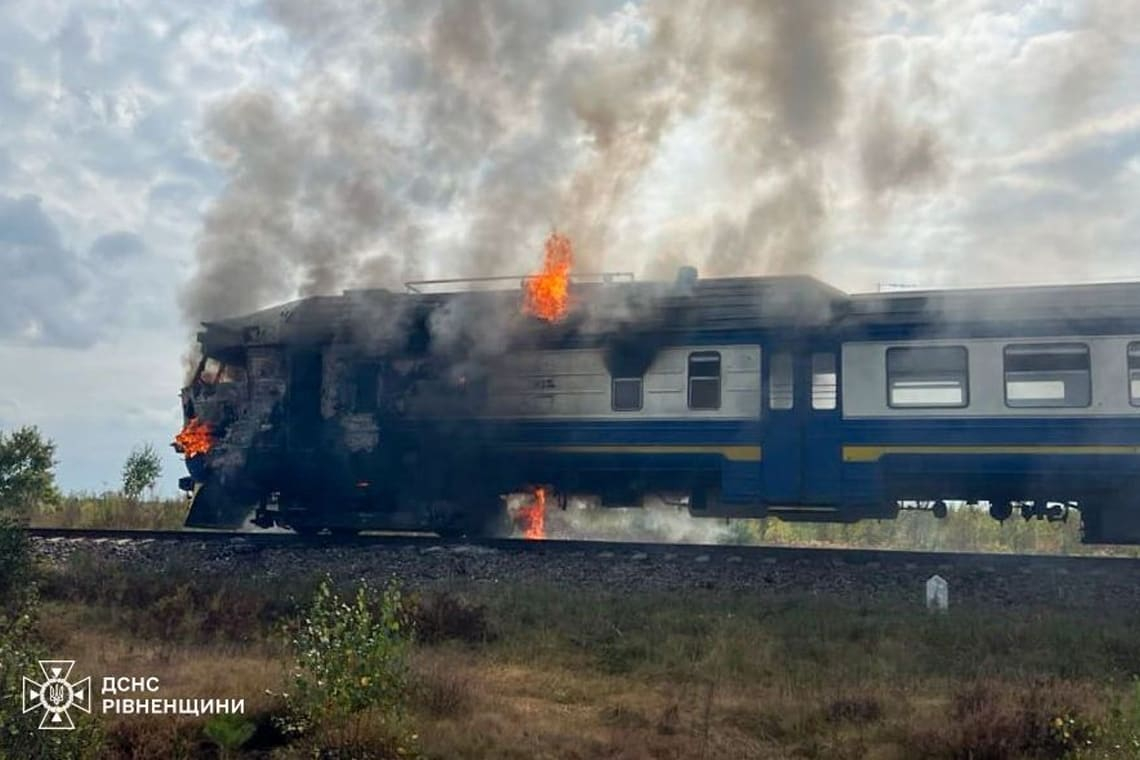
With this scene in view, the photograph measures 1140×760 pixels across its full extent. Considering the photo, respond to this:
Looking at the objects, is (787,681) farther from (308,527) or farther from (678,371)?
(308,527)

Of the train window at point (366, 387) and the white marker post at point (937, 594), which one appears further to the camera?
the train window at point (366, 387)

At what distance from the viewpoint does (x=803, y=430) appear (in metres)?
15.9

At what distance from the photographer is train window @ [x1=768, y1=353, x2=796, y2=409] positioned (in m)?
16.0

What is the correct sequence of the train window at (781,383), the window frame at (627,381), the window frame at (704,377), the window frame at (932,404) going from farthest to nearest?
the window frame at (627,381), the window frame at (704,377), the train window at (781,383), the window frame at (932,404)

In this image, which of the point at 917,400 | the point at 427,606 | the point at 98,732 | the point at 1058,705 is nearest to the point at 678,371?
the point at 917,400

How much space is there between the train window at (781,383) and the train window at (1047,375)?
304cm

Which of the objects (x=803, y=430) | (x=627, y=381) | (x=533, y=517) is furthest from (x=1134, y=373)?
(x=533, y=517)

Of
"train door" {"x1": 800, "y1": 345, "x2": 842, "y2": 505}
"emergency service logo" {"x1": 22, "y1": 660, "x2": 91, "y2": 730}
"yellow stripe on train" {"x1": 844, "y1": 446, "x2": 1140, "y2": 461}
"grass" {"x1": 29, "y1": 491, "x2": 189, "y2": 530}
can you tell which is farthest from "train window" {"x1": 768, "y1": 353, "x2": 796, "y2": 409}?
"grass" {"x1": 29, "y1": 491, "x2": 189, "y2": 530}

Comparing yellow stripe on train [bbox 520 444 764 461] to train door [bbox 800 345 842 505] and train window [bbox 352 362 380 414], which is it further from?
train window [bbox 352 362 380 414]

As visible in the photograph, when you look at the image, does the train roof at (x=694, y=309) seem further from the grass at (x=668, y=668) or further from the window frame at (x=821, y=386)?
the grass at (x=668, y=668)

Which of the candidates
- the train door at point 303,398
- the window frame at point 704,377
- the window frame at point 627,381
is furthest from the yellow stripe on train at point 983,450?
the train door at point 303,398

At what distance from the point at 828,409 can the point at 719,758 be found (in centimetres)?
908

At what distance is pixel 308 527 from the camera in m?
18.1

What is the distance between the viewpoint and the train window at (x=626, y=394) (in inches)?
659
